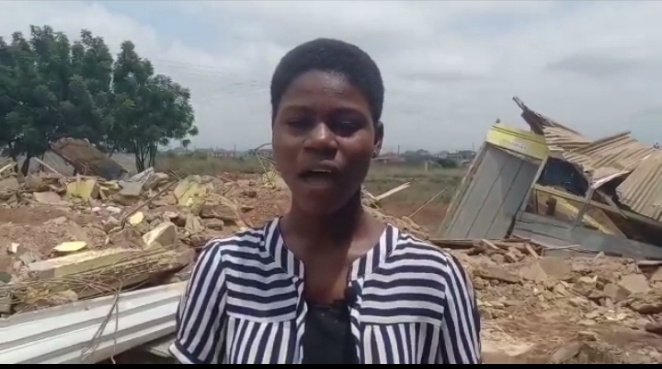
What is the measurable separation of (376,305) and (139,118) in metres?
20.7

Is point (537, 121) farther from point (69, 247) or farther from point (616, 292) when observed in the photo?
point (69, 247)

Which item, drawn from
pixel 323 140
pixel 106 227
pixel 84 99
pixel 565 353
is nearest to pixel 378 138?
pixel 323 140

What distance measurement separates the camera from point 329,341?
116cm

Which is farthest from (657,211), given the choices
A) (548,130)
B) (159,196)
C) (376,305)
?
(376,305)

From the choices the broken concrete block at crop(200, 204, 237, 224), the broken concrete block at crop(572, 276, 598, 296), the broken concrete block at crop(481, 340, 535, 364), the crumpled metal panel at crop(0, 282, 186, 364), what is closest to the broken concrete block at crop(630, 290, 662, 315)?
the broken concrete block at crop(572, 276, 598, 296)

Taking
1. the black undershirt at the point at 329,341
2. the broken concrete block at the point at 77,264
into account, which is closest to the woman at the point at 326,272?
the black undershirt at the point at 329,341

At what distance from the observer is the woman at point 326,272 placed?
116 cm

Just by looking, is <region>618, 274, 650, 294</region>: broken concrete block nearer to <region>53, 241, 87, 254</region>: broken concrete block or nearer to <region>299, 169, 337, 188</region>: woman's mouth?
<region>53, 241, 87, 254</region>: broken concrete block

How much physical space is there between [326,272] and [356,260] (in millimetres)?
54

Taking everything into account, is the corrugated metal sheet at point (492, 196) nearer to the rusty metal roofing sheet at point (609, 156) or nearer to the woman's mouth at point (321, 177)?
the rusty metal roofing sheet at point (609, 156)

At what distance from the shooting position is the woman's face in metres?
1.15

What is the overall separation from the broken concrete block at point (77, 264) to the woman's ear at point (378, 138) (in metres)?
4.90
